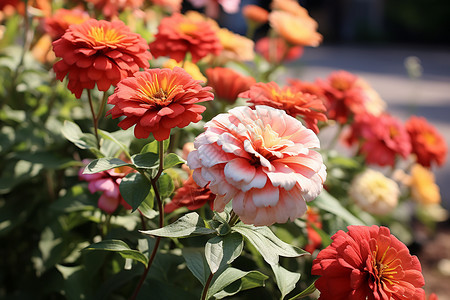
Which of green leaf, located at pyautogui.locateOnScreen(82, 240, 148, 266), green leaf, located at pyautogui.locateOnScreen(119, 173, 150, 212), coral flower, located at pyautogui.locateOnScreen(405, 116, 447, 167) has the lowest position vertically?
coral flower, located at pyautogui.locateOnScreen(405, 116, 447, 167)

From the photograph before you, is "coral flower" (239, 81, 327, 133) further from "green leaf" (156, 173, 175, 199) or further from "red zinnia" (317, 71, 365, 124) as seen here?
"red zinnia" (317, 71, 365, 124)

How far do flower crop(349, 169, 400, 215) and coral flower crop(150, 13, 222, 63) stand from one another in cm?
62

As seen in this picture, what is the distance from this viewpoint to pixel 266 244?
1.74 ft

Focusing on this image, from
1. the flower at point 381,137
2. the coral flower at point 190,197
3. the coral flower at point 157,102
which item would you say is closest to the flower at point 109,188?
the coral flower at point 190,197

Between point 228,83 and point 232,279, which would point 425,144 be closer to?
point 228,83

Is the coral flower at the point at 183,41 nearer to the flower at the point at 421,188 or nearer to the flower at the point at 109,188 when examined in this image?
the flower at the point at 109,188

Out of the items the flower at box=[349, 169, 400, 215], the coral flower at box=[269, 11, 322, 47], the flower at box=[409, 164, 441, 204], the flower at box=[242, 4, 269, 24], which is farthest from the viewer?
the flower at box=[409, 164, 441, 204]

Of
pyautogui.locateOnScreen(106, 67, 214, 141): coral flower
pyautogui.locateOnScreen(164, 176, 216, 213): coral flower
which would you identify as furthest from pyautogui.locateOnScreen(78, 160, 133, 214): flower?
pyautogui.locateOnScreen(106, 67, 214, 141): coral flower

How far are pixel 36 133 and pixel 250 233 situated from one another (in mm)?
600

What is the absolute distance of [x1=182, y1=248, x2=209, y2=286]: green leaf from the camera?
57 centimetres

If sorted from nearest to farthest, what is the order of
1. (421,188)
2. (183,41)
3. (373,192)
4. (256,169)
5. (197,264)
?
1. (256,169)
2. (197,264)
3. (183,41)
4. (373,192)
5. (421,188)

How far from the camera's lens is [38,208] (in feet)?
3.25

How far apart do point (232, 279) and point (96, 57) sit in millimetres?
316

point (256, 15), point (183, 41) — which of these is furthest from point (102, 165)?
point (256, 15)
